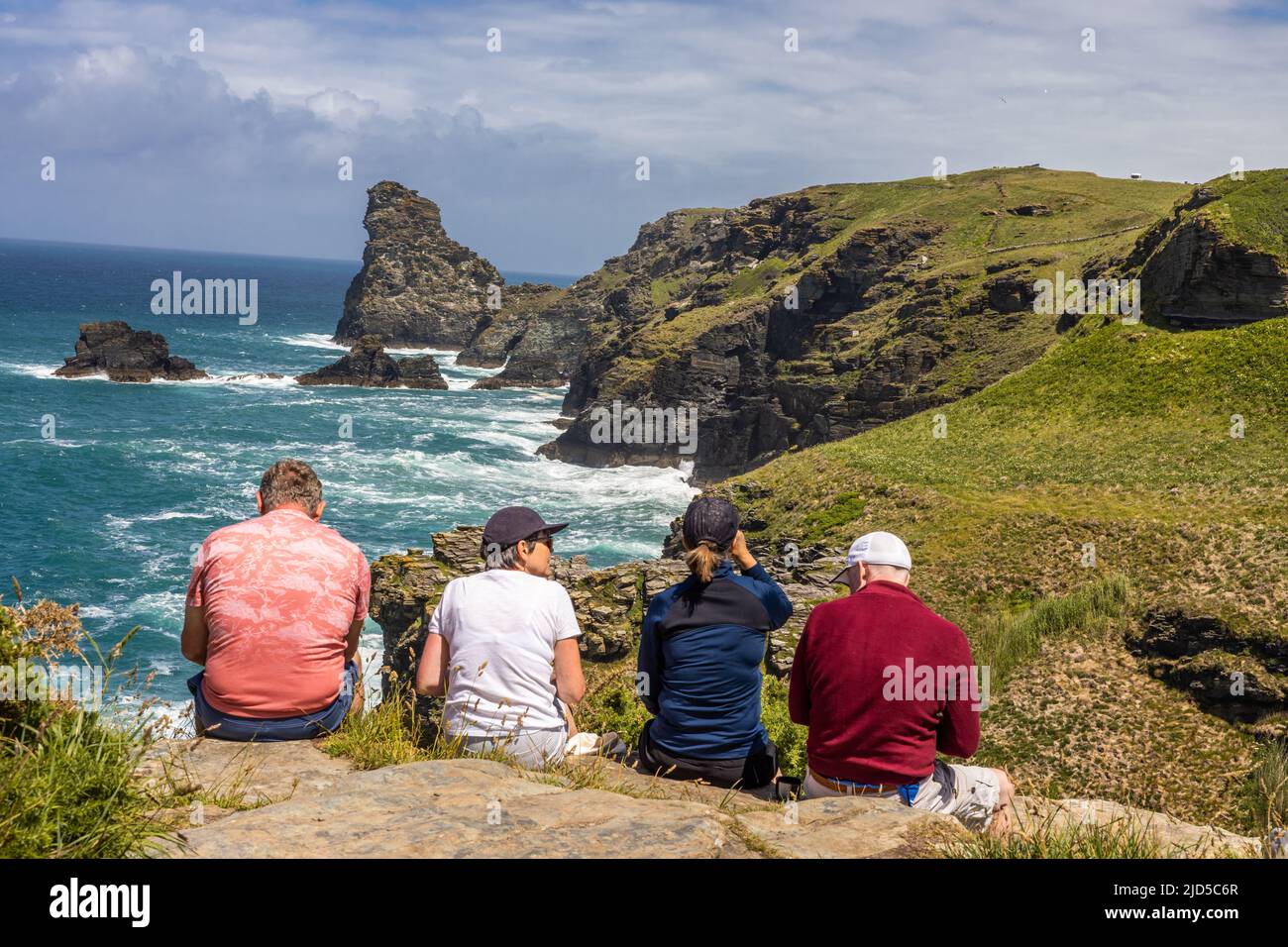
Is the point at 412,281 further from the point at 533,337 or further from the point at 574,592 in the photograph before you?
the point at 574,592

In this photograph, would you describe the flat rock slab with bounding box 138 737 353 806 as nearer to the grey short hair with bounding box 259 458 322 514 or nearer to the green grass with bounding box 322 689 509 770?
the green grass with bounding box 322 689 509 770

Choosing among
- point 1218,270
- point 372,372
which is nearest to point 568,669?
point 1218,270

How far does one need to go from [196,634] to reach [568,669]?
2619 millimetres

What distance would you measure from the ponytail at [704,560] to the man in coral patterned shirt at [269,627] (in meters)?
2.37

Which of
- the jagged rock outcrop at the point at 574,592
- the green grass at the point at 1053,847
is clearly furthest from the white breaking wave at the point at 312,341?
the green grass at the point at 1053,847

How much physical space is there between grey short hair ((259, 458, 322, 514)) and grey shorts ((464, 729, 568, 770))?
217cm

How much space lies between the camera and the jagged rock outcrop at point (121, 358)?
344 feet

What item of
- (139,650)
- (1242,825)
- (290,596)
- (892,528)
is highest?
(290,596)

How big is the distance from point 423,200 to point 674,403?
9359 centimetres

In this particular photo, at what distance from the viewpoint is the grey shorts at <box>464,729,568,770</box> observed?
686 centimetres

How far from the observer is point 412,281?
519ft
